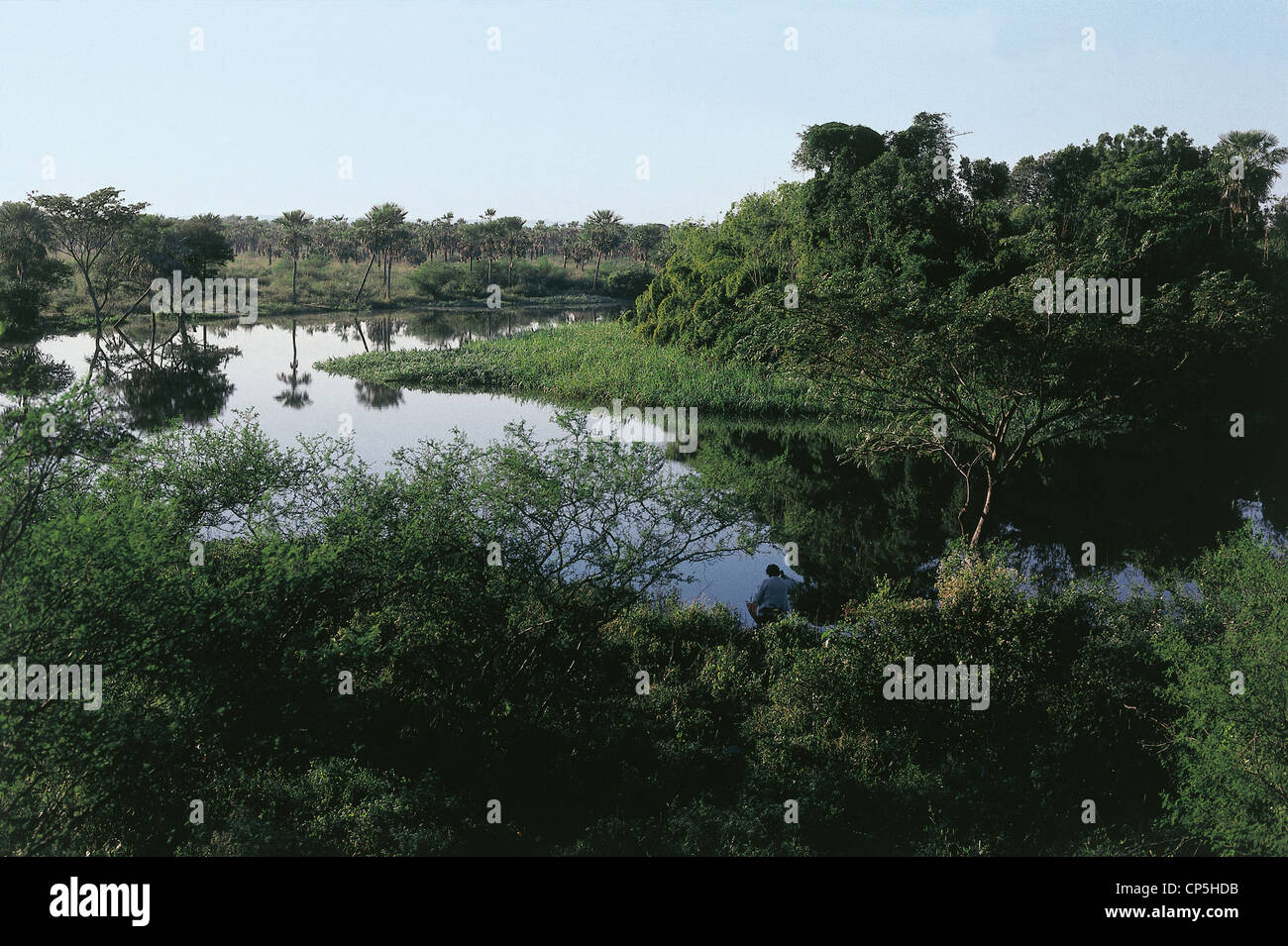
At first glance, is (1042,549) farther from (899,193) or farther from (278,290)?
(278,290)

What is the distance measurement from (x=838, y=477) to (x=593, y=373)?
17.8 m

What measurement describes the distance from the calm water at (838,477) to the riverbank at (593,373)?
1860mm

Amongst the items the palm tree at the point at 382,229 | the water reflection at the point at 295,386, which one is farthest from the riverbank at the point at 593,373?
the palm tree at the point at 382,229

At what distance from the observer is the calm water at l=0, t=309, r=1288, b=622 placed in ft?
61.4

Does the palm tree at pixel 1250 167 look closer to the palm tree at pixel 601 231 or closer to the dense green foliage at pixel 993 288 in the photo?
the dense green foliage at pixel 993 288

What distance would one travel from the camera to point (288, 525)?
38.1 feet

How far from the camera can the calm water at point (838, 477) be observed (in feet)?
61.4

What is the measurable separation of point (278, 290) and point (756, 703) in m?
91.2

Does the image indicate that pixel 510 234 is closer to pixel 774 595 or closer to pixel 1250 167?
pixel 1250 167

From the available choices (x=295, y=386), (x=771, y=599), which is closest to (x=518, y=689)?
(x=771, y=599)

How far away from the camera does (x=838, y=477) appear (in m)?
26.9

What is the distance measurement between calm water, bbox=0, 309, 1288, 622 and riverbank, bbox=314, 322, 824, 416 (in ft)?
6.10

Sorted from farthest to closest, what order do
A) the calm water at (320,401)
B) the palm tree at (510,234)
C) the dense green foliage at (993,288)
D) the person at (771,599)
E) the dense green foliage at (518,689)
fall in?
1. the palm tree at (510,234)
2. the calm water at (320,401)
3. the dense green foliage at (993,288)
4. the person at (771,599)
5. the dense green foliage at (518,689)
